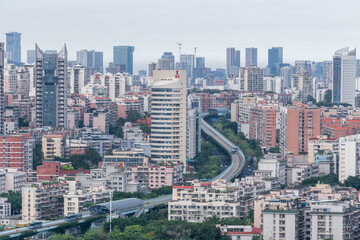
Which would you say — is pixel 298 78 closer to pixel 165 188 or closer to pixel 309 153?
pixel 309 153

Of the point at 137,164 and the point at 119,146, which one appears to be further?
the point at 119,146

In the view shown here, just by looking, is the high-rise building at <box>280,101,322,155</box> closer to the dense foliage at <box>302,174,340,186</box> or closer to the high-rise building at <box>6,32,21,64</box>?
the dense foliage at <box>302,174,340,186</box>

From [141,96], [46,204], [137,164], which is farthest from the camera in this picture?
[141,96]

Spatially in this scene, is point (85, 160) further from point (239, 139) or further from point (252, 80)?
point (252, 80)

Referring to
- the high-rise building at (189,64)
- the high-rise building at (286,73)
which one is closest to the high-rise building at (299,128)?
the high-rise building at (189,64)

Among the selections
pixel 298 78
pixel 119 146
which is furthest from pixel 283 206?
pixel 298 78

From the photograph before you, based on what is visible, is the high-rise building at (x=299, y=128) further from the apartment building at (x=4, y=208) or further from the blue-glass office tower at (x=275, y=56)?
the blue-glass office tower at (x=275, y=56)

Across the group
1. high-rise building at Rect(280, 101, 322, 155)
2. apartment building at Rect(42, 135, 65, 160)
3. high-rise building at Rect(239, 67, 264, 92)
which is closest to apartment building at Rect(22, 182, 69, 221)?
apartment building at Rect(42, 135, 65, 160)
